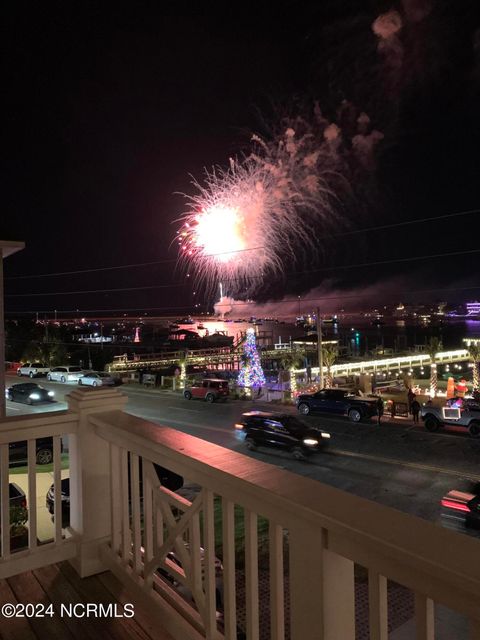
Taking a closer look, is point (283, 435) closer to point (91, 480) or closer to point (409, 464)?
point (409, 464)

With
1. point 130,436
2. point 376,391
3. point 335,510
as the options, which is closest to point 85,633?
point 130,436

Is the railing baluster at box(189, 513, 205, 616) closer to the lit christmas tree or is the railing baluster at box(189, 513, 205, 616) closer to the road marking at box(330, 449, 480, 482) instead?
the road marking at box(330, 449, 480, 482)

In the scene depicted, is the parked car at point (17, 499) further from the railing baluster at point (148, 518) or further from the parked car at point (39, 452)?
the railing baluster at point (148, 518)

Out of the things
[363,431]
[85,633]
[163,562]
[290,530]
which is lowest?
[363,431]

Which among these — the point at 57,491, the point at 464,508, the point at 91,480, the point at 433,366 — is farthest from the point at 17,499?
the point at 433,366

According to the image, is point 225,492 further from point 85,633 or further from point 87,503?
point 87,503

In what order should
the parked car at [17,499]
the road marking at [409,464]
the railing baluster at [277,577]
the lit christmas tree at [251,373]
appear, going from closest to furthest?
the railing baluster at [277,577], the parked car at [17,499], the road marking at [409,464], the lit christmas tree at [251,373]

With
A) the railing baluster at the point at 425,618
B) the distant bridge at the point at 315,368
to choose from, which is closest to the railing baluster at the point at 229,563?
the railing baluster at the point at 425,618
